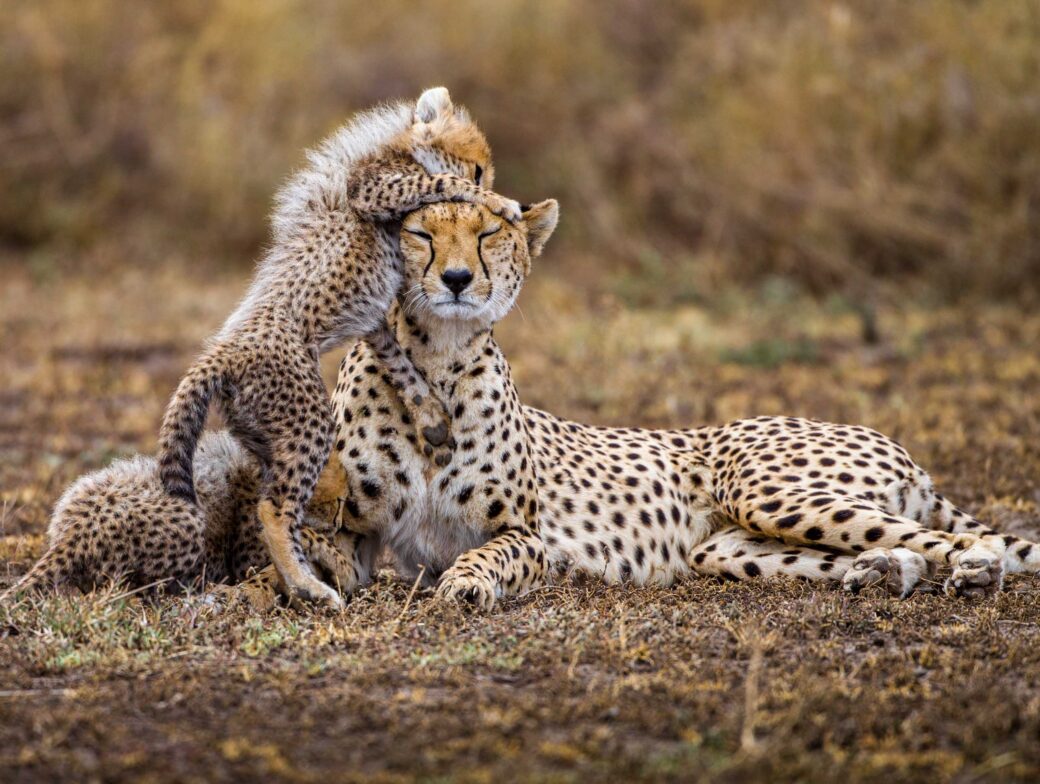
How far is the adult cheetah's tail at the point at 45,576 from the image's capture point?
159 inches

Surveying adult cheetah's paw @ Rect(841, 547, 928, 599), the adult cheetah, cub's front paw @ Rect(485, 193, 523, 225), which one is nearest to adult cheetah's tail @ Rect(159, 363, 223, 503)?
A: the adult cheetah

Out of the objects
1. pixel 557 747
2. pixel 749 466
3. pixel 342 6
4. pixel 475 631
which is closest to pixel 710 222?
pixel 342 6

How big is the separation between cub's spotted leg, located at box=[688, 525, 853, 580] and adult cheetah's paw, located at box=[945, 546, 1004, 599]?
37 centimetres

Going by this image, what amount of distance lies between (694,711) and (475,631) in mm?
835

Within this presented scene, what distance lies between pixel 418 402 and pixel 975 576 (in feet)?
5.50

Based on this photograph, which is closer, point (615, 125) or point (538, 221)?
point (538, 221)

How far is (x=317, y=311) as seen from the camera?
14.8ft

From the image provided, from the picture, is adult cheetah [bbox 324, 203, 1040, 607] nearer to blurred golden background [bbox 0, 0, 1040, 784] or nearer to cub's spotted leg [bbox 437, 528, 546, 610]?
cub's spotted leg [bbox 437, 528, 546, 610]

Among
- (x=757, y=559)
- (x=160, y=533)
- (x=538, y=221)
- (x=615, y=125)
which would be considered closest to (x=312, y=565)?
(x=160, y=533)

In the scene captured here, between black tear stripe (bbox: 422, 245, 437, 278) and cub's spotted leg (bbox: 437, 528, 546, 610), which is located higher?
black tear stripe (bbox: 422, 245, 437, 278)

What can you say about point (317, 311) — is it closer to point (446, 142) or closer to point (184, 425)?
point (184, 425)

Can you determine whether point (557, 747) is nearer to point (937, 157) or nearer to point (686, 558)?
point (686, 558)

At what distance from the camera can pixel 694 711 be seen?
3.21 meters

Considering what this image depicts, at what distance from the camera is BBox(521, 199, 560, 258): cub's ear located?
4781 mm
